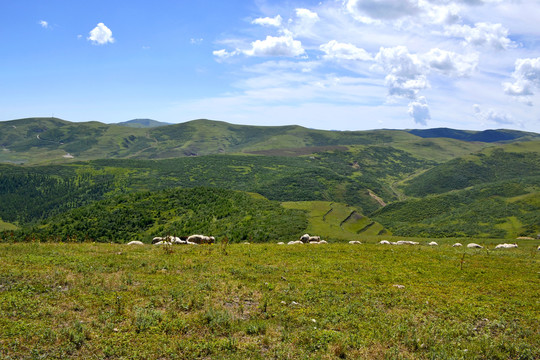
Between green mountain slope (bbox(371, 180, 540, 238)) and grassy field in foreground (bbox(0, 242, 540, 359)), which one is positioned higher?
grassy field in foreground (bbox(0, 242, 540, 359))

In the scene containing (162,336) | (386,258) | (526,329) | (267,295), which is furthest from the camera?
(386,258)

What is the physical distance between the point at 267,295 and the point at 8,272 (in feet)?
51.4

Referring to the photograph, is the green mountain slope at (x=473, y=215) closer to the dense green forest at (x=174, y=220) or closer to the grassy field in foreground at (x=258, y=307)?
the dense green forest at (x=174, y=220)

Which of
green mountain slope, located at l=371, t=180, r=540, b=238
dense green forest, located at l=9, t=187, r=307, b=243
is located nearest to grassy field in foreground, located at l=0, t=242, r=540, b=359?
dense green forest, located at l=9, t=187, r=307, b=243

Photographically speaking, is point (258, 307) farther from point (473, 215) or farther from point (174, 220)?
point (473, 215)

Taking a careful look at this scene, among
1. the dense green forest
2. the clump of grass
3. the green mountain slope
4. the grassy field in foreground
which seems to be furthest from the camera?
the green mountain slope

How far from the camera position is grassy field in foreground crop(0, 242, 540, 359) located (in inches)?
476

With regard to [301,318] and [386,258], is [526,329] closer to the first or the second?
[301,318]

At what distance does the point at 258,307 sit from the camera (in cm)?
1605

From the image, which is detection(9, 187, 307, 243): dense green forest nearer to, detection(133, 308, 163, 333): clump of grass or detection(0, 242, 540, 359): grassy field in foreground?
detection(0, 242, 540, 359): grassy field in foreground

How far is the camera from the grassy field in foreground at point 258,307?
39.7 ft

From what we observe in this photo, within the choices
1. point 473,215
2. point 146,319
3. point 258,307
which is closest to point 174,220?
point 258,307

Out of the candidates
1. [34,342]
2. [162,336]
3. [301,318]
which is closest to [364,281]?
[301,318]

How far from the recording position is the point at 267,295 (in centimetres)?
1755
